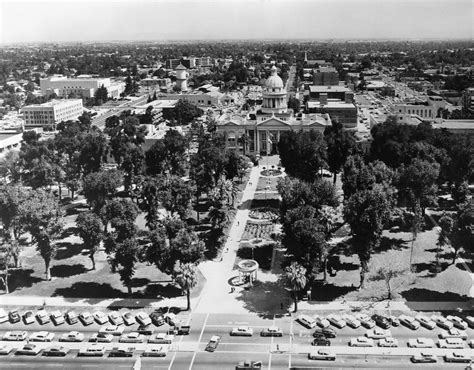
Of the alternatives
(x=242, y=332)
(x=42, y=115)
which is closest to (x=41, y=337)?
(x=242, y=332)

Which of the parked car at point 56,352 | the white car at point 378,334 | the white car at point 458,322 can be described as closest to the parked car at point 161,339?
the parked car at point 56,352

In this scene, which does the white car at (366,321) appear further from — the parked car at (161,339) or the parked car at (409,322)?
the parked car at (161,339)

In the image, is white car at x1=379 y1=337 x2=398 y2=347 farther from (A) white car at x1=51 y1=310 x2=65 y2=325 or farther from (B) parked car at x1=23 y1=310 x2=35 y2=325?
(B) parked car at x1=23 y1=310 x2=35 y2=325

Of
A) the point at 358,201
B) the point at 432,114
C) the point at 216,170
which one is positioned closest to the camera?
the point at 358,201

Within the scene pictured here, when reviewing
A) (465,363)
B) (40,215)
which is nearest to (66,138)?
(40,215)

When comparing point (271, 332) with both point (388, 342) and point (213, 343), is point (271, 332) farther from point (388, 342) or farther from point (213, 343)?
point (388, 342)

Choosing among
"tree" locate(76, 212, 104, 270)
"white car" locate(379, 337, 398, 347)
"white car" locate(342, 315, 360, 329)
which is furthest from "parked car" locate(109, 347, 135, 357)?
"white car" locate(379, 337, 398, 347)

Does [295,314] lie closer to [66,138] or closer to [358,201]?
[358,201]
